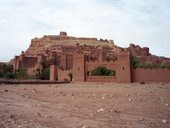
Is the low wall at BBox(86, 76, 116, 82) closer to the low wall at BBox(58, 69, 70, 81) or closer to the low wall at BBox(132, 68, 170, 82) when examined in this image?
the low wall at BBox(132, 68, 170, 82)

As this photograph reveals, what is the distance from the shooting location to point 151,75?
45.1 metres

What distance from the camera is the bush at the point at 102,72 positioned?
5159cm

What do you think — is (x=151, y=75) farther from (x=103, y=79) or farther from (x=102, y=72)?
(x=102, y=72)

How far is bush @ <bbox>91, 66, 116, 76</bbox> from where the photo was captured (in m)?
51.6

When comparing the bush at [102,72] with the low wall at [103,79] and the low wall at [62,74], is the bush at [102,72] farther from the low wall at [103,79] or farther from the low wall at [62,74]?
the low wall at [62,74]

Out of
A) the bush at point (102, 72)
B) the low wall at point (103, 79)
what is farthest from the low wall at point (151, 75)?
the bush at point (102, 72)

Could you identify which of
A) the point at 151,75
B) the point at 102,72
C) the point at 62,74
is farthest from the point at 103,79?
the point at 62,74

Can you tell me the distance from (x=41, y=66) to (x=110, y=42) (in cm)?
5798

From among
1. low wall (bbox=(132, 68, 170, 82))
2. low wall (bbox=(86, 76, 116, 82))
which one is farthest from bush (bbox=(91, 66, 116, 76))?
low wall (bbox=(132, 68, 170, 82))

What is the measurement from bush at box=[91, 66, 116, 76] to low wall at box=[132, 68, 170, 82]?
23.3 feet

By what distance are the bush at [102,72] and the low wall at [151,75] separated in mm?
7088

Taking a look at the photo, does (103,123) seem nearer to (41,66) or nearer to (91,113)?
(91,113)

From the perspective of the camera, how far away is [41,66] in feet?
→ 237

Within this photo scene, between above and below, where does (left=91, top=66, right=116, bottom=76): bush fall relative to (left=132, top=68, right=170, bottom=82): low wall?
above
